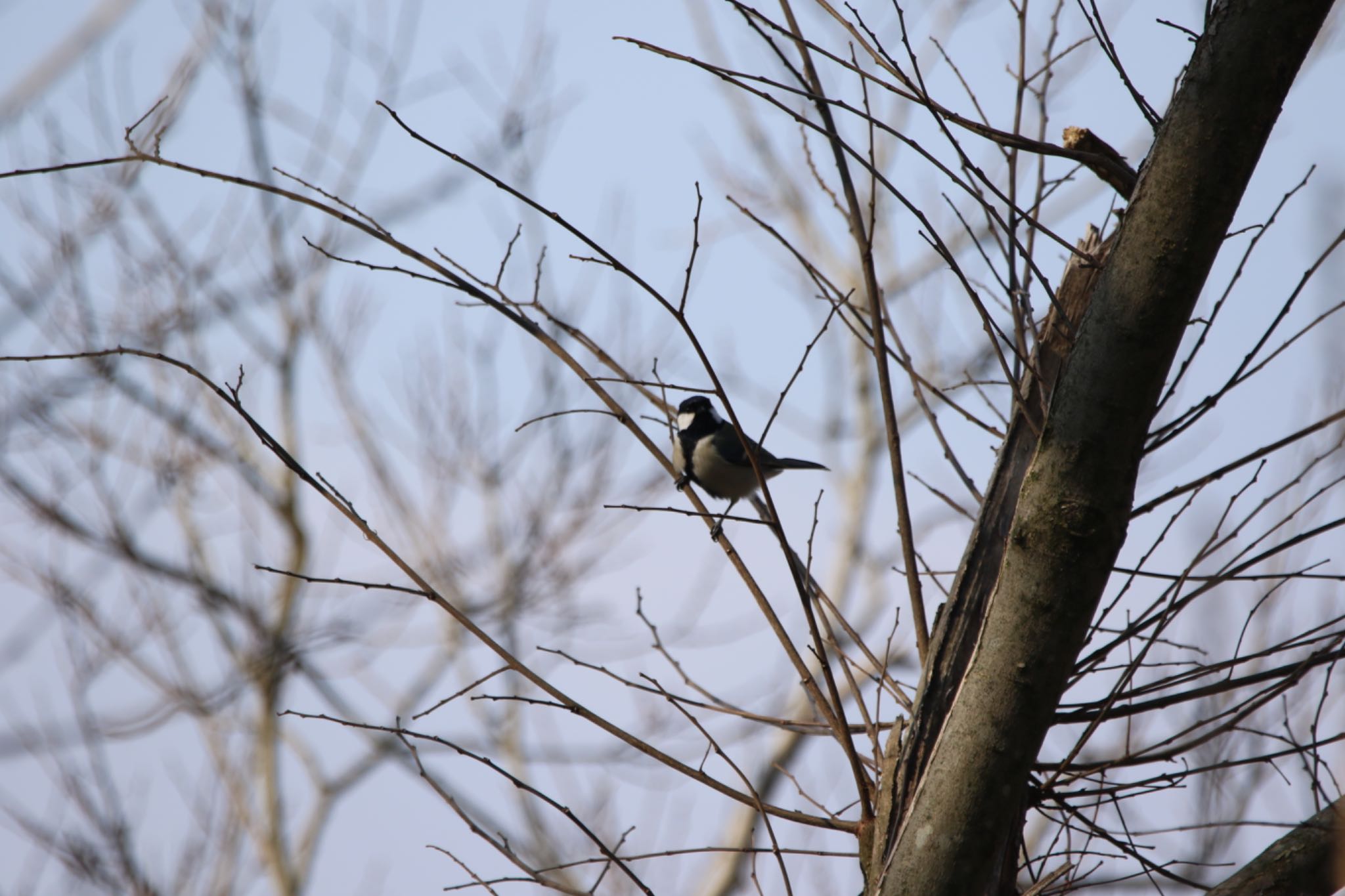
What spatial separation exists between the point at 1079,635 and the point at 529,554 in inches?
286

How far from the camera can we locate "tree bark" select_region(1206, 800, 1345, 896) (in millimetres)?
1670

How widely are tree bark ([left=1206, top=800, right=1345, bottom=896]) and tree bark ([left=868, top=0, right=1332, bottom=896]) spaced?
1.31ft

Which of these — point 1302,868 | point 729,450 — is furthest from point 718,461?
point 1302,868

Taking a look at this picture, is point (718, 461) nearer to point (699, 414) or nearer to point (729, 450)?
point (729, 450)

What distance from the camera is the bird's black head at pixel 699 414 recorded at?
571 cm

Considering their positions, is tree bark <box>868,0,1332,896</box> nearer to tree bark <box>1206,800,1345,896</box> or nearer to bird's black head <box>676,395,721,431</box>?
tree bark <box>1206,800,1345,896</box>

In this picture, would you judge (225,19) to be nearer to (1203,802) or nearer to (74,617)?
(74,617)

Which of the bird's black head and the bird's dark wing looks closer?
the bird's dark wing

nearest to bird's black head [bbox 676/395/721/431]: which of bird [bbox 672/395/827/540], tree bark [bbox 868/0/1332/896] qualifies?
bird [bbox 672/395/827/540]

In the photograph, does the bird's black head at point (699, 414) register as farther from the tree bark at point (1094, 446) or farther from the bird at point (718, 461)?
the tree bark at point (1094, 446)

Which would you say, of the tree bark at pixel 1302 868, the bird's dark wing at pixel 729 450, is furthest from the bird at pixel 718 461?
the tree bark at pixel 1302 868

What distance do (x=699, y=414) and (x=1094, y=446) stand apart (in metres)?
4.20

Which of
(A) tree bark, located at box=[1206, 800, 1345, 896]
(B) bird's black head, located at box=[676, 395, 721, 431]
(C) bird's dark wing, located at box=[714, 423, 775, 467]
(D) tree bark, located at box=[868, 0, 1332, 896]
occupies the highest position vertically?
(B) bird's black head, located at box=[676, 395, 721, 431]

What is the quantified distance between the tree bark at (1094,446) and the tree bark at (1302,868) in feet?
1.31
